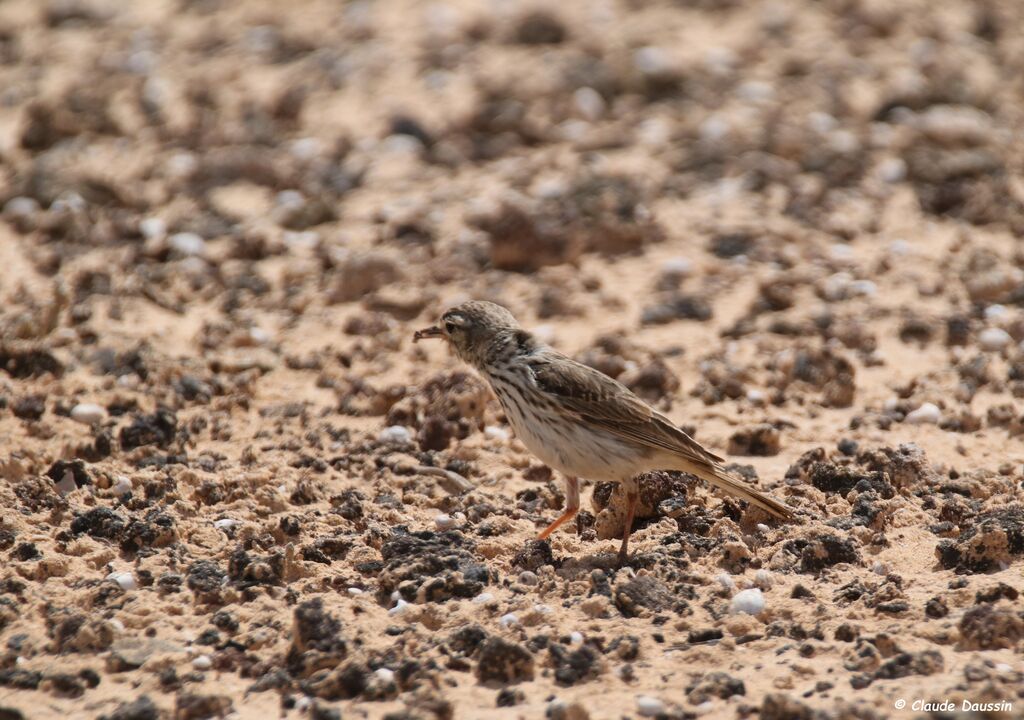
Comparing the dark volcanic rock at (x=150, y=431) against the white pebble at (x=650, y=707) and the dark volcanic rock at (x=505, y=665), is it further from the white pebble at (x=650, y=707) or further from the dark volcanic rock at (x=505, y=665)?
the white pebble at (x=650, y=707)

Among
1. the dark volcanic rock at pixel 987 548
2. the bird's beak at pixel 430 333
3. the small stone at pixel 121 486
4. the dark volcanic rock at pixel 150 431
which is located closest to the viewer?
the dark volcanic rock at pixel 987 548

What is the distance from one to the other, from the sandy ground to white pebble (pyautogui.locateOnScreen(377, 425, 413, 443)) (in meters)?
0.07

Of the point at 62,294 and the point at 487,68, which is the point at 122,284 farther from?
the point at 487,68

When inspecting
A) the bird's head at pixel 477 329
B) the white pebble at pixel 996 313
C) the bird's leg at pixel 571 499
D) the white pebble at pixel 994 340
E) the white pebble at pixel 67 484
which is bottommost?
the white pebble at pixel 996 313

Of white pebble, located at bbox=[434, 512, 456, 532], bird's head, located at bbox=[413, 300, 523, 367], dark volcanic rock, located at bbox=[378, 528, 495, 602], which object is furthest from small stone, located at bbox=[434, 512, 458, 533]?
bird's head, located at bbox=[413, 300, 523, 367]

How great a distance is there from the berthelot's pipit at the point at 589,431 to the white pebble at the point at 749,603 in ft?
Answer: 2.09

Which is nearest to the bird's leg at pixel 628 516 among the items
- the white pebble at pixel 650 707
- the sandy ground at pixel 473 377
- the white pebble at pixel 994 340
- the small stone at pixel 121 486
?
the sandy ground at pixel 473 377

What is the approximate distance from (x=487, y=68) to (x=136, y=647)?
857 cm

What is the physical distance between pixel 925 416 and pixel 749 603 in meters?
2.43

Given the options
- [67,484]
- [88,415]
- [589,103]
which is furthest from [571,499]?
[589,103]

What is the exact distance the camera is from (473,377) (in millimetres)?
8117

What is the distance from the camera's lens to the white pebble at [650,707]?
5145mm

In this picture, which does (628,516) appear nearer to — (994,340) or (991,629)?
(991,629)

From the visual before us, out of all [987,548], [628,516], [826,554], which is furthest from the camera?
[628,516]
